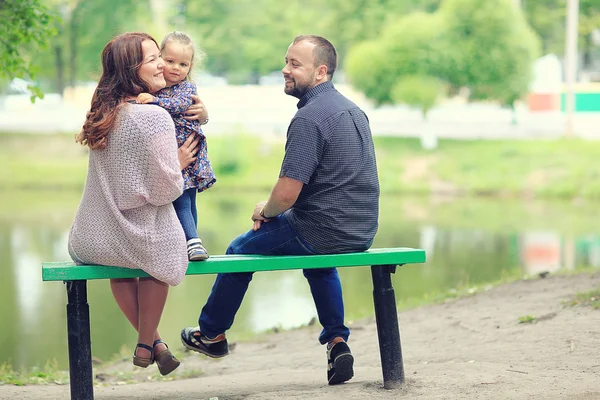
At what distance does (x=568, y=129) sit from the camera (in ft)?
90.4

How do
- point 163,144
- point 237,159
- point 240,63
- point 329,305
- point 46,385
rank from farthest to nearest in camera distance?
point 240,63
point 237,159
point 46,385
point 329,305
point 163,144

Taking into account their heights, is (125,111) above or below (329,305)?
above

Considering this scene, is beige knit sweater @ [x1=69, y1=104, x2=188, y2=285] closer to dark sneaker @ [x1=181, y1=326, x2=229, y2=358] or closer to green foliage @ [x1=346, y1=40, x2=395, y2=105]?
dark sneaker @ [x1=181, y1=326, x2=229, y2=358]

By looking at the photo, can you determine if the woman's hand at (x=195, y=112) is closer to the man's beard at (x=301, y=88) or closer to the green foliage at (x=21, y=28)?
the man's beard at (x=301, y=88)

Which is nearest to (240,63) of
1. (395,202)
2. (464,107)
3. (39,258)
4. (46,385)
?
(464,107)

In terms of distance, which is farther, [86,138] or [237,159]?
[237,159]

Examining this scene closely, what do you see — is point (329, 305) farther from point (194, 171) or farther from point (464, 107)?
point (464, 107)

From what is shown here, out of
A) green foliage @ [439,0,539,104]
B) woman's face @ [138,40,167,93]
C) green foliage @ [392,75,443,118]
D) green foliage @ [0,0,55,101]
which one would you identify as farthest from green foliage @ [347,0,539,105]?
woman's face @ [138,40,167,93]

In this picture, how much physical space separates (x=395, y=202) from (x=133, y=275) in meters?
18.6

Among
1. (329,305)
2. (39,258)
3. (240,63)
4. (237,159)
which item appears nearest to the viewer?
(329,305)

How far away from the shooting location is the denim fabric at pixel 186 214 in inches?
174

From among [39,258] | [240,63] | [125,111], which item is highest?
[240,63]

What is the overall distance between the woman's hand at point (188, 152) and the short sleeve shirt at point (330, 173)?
1.42ft

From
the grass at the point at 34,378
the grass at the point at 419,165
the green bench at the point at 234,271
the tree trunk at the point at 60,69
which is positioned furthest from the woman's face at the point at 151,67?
the tree trunk at the point at 60,69
